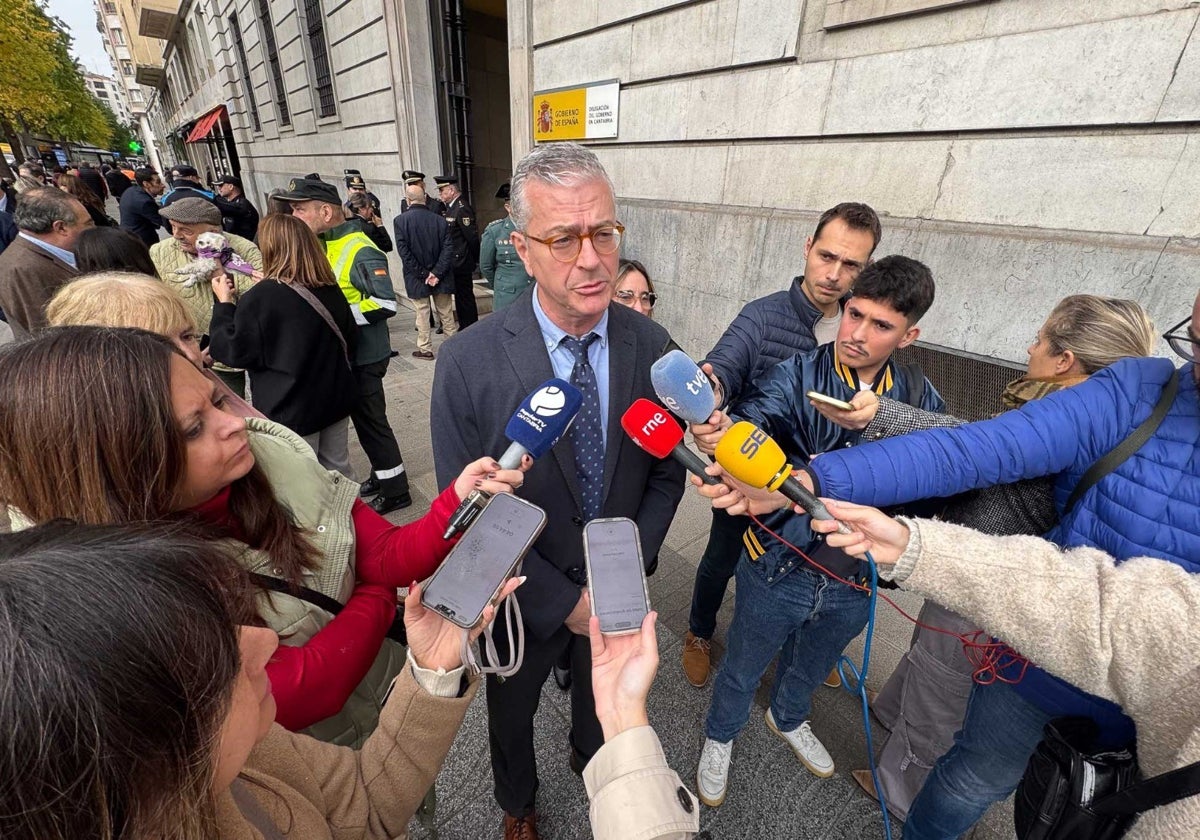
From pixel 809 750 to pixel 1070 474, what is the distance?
1694mm

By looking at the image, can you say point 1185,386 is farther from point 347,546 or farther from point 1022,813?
point 347,546

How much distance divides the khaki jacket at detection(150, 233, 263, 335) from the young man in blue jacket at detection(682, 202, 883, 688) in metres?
3.21

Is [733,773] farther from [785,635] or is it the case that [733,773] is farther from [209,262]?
[209,262]

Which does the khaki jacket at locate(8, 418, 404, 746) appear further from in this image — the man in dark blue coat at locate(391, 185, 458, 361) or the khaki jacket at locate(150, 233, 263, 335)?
the man in dark blue coat at locate(391, 185, 458, 361)

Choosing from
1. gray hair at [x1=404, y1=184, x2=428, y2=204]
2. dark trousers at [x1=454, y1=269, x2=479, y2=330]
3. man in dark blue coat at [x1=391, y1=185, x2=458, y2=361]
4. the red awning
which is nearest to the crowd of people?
man in dark blue coat at [x1=391, y1=185, x2=458, y2=361]

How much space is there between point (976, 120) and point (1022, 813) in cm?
381

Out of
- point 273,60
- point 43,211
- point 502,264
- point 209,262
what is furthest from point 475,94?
point 209,262

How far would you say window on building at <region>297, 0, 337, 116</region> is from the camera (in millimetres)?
11508

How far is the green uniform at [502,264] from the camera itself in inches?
223

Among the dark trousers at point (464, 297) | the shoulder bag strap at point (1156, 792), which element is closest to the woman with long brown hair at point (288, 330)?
the shoulder bag strap at point (1156, 792)

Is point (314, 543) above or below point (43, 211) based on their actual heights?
below

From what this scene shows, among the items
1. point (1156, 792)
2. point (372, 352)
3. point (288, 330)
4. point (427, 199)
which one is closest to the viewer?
point (1156, 792)

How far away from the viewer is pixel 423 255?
686cm

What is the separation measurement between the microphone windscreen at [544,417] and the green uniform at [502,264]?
14.3 feet
